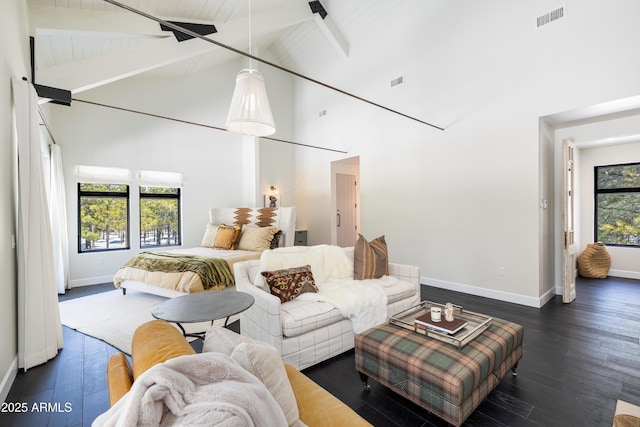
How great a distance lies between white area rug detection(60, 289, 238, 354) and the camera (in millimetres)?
3078

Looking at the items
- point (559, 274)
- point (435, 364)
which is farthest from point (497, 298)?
point (435, 364)

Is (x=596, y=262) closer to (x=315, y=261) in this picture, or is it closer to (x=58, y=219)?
(x=315, y=261)

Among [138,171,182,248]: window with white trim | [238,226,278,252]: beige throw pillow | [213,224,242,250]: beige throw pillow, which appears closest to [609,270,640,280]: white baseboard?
[238,226,278,252]: beige throw pillow

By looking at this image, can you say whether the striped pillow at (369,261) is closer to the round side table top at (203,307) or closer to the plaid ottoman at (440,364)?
the plaid ottoman at (440,364)

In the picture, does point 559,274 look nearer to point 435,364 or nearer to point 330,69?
point 435,364

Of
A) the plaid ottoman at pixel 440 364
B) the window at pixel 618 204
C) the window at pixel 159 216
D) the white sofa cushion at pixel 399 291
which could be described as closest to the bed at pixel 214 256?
the window at pixel 159 216

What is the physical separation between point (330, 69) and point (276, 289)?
5.50m

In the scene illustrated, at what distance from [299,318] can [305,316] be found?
59 mm

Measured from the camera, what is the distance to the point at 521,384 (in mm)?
2125

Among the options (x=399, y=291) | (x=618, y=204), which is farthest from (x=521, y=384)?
(x=618, y=204)

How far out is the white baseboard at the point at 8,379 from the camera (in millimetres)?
2020

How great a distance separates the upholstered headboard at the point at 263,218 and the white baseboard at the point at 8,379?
3.69m

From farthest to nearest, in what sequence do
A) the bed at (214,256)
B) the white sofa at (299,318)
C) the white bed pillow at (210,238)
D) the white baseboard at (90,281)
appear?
the white bed pillow at (210,238), the white baseboard at (90,281), the bed at (214,256), the white sofa at (299,318)

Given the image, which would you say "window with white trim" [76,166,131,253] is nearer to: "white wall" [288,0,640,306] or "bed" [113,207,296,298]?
"bed" [113,207,296,298]
